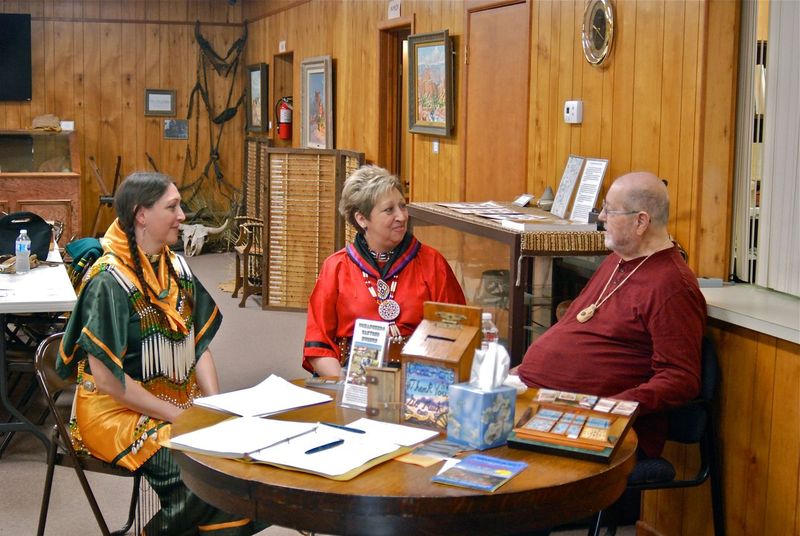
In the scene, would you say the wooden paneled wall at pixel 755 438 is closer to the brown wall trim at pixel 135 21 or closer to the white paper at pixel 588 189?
the white paper at pixel 588 189

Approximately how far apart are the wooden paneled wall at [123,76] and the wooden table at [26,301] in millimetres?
7612

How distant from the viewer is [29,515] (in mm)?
3871

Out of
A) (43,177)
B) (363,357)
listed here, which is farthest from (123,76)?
(363,357)

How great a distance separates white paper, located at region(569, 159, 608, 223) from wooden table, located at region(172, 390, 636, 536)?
2.29 m

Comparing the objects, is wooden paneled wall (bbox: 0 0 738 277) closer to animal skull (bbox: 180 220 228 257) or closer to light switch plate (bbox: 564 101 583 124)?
light switch plate (bbox: 564 101 583 124)

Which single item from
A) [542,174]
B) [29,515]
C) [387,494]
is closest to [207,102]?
[542,174]

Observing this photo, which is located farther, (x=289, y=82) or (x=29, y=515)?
(x=289, y=82)

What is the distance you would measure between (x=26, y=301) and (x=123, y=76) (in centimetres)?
859

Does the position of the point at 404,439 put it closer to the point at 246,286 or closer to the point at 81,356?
the point at 81,356

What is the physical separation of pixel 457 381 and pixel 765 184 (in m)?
1.77

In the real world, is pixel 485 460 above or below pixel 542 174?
below

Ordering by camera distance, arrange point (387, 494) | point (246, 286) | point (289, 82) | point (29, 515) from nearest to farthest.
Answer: point (387, 494) → point (29, 515) → point (246, 286) → point (289, 82)

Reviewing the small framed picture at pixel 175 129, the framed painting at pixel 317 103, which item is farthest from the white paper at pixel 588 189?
the small framed picture at pixel 175 129

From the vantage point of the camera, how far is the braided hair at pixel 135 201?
3.08 m
